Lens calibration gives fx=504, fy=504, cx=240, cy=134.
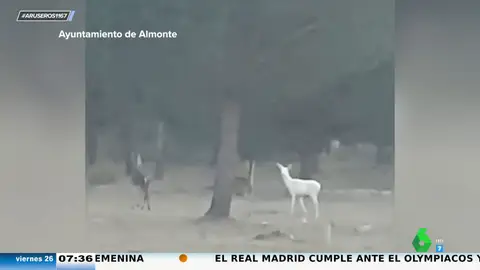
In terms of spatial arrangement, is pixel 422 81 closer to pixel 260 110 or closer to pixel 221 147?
pixel 260 110

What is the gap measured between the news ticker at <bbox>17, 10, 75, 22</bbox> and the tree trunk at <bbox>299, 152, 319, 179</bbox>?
3.73ft

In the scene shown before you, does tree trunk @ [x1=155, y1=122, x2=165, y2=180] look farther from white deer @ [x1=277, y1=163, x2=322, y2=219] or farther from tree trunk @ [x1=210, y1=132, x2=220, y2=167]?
white deer @ [x1=277, y1=163, x2=322, y2=219]

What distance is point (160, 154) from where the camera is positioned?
2113mm

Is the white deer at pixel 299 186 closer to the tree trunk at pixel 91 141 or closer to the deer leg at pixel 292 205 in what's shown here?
the deer leg at pixel 292 205

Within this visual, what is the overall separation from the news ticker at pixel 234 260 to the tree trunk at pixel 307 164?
341 mm

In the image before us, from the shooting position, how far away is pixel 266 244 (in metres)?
2.14

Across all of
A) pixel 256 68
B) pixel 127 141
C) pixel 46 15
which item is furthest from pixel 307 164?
pixel 46 15

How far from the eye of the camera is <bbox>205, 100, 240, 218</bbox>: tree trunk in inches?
82.6

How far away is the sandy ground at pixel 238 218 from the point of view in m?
2.11

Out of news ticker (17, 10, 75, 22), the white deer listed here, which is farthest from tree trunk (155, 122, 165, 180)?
news ticker (17, 10, 75, 22)

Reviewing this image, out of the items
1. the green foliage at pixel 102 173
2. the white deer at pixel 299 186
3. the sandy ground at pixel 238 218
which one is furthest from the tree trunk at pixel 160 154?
the white deer at pixel 299 186

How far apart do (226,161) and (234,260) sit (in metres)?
0.43

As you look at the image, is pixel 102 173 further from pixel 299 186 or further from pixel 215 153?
pixel 299 186

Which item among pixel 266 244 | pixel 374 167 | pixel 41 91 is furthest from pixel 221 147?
pixel 41 91
